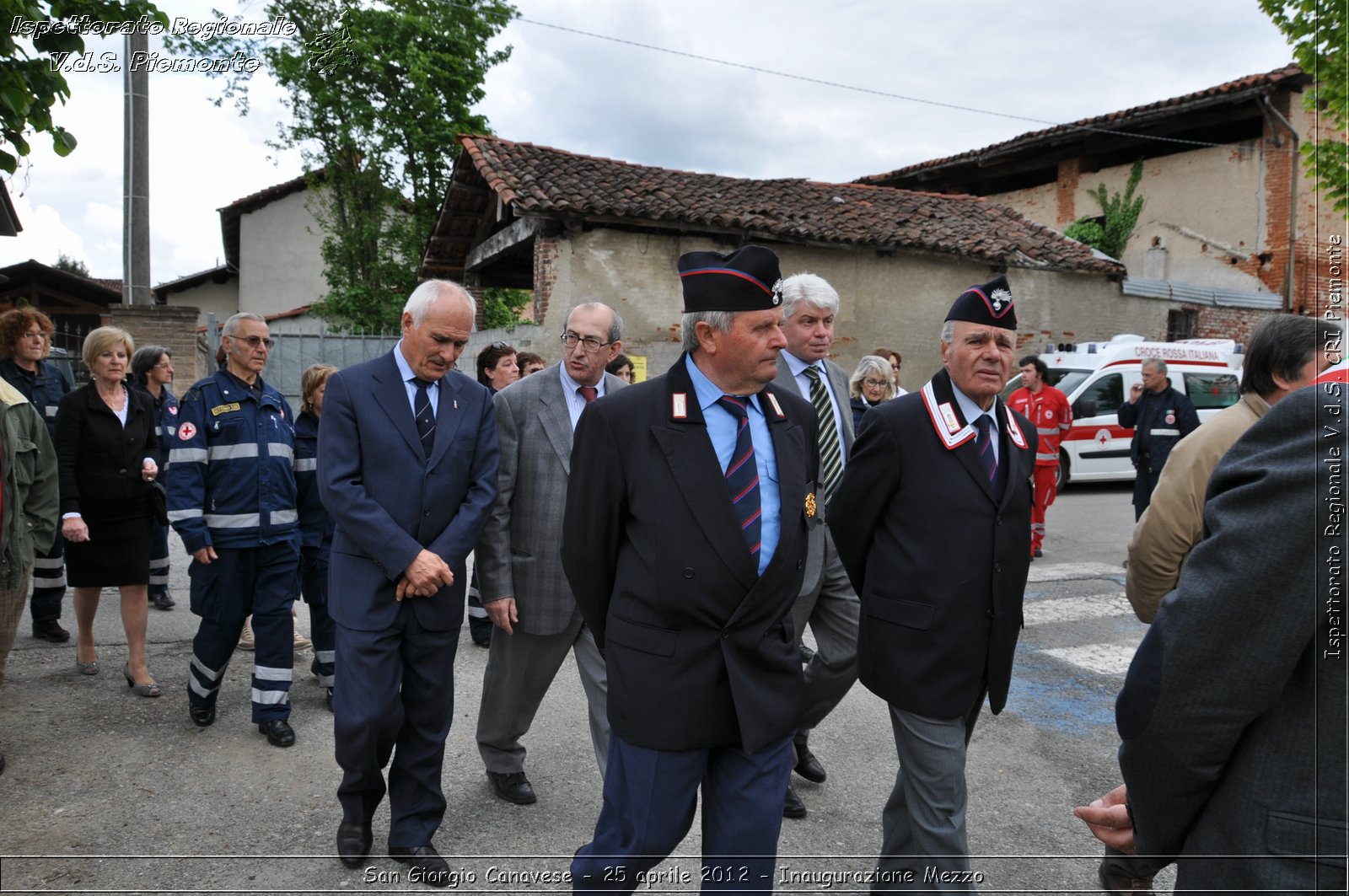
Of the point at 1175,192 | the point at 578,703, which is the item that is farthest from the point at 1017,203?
the point at 578,703

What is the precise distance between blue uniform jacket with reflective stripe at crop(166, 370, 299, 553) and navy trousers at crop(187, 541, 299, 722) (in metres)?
0.11

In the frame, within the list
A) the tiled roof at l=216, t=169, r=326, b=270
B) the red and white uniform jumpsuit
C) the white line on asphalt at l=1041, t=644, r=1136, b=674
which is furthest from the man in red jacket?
the tiled roof at l=216, t=169, r=326, b=270

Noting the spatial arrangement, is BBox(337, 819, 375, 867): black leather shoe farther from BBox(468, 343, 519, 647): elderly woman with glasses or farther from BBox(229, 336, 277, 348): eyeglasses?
BBox(468, 343, 519, 647): elderly woman with glasses

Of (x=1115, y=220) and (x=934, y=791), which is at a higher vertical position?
(x=1115, y=220)

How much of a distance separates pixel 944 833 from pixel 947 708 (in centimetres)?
36

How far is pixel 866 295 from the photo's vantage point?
53.6 ft

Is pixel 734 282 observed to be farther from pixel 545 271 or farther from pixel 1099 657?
pixel 545 271

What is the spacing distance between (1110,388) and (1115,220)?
34.3 feet

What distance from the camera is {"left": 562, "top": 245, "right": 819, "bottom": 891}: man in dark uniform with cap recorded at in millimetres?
2363

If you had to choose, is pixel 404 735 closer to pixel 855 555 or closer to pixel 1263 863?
pixel 855 555

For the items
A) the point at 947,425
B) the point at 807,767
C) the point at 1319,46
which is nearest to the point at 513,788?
the point at 807,767

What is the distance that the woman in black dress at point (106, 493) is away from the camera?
5055mm

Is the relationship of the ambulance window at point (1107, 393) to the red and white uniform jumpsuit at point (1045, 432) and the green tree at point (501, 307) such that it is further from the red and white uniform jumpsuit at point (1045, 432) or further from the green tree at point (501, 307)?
the green tree at point (501, 307)

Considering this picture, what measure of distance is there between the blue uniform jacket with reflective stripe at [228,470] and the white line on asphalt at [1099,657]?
4.92 m
